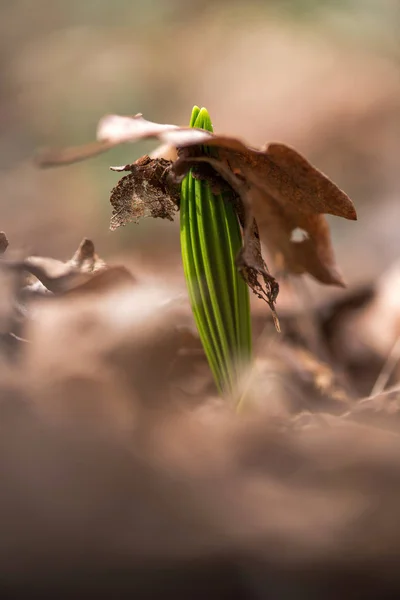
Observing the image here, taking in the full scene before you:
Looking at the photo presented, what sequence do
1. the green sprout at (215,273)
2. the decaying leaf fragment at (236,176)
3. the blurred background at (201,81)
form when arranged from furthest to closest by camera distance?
1. the blurred background at (201,81)
2. the green sprout at (215,273)
3. the decaying leaf fragment at (236,176)

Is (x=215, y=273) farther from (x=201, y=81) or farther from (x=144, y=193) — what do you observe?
(x=201, y=81)

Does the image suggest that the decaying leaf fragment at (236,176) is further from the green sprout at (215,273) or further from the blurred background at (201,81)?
the blurred background at (201,81)

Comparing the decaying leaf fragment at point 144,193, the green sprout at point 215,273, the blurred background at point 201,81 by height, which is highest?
the blurred background at point 201,81

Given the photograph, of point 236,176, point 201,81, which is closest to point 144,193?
point 236,176

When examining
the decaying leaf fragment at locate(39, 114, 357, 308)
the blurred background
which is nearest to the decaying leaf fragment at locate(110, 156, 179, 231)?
the decaying leaf fragment at locate(39, 114, 357, 308)

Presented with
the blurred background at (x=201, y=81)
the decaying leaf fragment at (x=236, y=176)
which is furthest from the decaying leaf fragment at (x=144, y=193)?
the blurred background at (x=201, y=81)

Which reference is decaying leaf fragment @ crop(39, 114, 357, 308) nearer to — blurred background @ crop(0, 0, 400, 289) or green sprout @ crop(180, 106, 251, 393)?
green sprout @ crop(180, 106, 251, 393)
